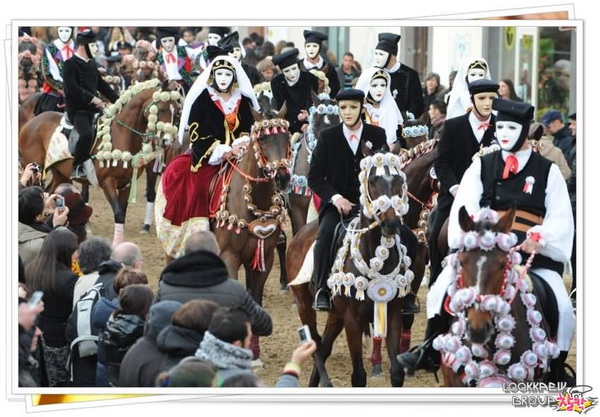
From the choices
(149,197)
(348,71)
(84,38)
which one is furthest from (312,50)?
(348,71)

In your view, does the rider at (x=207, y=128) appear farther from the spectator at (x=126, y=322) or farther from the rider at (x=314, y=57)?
the rider at (x=314, y=57)

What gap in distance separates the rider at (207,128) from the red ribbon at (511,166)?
4.29 metres

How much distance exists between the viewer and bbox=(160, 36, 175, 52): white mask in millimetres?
23922

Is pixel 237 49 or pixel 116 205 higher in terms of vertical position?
pixel 237 49

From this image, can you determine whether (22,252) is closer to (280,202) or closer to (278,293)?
(280,202)

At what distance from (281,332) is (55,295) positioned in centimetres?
477

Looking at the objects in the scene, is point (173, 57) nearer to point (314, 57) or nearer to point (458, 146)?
point (314, 57)

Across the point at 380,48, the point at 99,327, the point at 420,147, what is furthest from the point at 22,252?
the point at 380,48

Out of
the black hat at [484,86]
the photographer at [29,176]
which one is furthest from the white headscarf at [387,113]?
the photographer at [29,176]

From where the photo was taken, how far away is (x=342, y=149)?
1164cm

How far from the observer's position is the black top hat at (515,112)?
9.66 metres

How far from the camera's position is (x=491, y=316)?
28.3 feet
